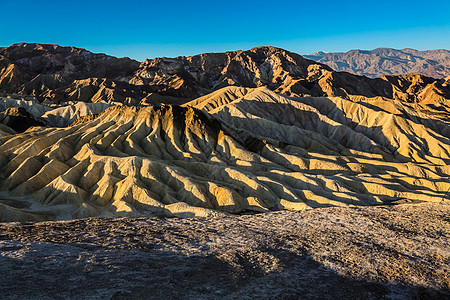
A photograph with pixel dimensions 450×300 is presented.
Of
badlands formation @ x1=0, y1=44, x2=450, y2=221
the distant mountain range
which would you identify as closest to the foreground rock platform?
badlands formation @ x1=0, y1=44, x2=450, y2=221

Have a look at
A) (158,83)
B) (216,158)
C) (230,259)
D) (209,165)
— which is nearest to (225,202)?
(209,165)

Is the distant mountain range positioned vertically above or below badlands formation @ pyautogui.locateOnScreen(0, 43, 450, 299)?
above

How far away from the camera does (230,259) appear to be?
1164 cm

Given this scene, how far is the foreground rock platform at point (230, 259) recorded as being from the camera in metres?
9.12

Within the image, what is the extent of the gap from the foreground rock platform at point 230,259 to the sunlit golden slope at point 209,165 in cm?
2108

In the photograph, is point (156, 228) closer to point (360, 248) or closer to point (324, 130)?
point (360, 248)

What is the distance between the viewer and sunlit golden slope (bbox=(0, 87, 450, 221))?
41062 mm

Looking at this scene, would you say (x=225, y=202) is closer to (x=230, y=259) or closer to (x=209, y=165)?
(x=209, y=165)

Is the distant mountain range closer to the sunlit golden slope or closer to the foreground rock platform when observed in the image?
the sunlit golden slope

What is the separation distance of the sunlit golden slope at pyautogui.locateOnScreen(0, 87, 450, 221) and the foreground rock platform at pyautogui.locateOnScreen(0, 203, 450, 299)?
21.1m

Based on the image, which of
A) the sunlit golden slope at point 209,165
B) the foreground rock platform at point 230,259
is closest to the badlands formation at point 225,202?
the foreground rock platform at point 230,259

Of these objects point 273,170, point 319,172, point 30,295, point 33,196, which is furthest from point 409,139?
point 30,295

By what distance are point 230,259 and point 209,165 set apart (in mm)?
39928

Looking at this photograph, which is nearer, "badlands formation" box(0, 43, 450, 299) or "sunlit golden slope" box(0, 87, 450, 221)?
"badlands formation" box(0, 43, 450, 299)
